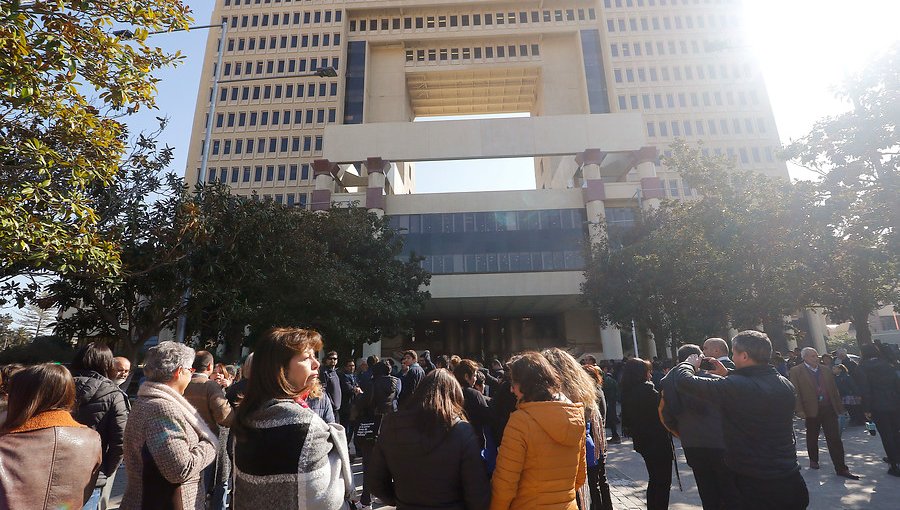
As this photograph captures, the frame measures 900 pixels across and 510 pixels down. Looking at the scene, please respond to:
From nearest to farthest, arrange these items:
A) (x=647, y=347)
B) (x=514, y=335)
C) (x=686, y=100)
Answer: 1. (x=647, y=347)
2. (x=514, y=335)
3. (x=686, y=100)

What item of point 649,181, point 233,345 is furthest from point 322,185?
point 649,181

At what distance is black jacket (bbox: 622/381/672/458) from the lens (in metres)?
4.88

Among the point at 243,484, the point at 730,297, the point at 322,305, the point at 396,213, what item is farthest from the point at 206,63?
the point at 243,484

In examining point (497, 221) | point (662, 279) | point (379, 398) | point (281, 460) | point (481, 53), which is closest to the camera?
point (281, 460)

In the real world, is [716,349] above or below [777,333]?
below

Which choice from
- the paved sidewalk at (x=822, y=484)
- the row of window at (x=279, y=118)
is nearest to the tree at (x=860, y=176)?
the paved sidewalk at (x=822, y=484)

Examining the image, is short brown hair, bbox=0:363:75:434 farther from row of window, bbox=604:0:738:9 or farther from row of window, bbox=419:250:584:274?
row of window, bbox=604:0:738:9

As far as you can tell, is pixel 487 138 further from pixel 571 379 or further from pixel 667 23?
pixel 571 379

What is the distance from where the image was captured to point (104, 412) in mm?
3686

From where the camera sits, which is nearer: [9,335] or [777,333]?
[777,333]

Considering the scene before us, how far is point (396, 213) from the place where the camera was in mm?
35031

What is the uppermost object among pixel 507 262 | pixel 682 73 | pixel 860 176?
pixel 682 73

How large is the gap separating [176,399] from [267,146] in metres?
49.2

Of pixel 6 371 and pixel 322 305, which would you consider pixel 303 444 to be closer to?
pixel 6 371
